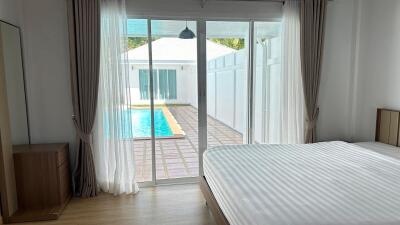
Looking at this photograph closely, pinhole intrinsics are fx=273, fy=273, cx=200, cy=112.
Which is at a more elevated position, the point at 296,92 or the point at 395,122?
the point at 296,92

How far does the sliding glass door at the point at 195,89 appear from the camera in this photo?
3.62 meters

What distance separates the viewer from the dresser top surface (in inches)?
118

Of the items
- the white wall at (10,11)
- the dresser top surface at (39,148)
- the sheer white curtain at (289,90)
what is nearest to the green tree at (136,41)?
the white wall at (10,11)

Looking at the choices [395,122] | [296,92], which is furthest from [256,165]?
[395,122]

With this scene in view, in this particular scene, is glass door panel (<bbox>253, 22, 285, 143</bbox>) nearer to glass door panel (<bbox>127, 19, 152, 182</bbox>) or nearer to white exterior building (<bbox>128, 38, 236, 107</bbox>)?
white exterior building (<bbox>128, 38, 236, 107</bbox>)

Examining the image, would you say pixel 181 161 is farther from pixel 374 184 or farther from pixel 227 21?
pixel 374 184

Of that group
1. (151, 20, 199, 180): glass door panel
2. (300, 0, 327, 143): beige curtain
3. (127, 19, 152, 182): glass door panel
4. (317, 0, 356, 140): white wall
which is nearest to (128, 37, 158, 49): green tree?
(127, 19, 152, 182): glass door panel

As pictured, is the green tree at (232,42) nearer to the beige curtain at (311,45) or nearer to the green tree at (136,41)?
the beige curtain at (311,45)

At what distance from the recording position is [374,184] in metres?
2.03

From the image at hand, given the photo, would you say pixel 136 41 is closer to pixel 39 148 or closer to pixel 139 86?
pixel 139 86

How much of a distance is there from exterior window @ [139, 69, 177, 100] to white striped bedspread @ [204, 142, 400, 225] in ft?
3.80

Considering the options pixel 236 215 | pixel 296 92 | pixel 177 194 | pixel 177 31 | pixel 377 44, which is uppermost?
pixel 177 31

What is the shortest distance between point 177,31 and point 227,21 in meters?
0.70

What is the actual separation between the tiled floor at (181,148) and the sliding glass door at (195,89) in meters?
0.01
